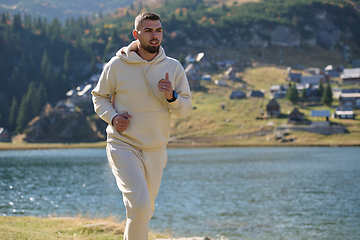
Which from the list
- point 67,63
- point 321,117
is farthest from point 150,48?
point 67,63

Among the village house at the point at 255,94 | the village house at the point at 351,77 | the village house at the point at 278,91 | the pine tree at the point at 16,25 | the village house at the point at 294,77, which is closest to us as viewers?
the village house at the point at 278,91

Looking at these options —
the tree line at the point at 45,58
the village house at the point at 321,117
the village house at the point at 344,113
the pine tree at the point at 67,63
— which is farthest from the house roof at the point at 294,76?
the pine tree at the point at 67,63

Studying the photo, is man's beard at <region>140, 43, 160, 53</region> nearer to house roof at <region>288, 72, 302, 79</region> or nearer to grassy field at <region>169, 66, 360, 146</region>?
grassy field at <region>169, 66, 360, 146</region>

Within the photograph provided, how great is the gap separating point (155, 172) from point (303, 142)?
83331mm

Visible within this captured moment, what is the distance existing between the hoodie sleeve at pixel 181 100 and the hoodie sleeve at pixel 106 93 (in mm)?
916

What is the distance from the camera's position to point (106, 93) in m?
6.68

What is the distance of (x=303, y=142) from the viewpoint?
3386 inches

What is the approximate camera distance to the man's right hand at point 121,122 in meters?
6.25

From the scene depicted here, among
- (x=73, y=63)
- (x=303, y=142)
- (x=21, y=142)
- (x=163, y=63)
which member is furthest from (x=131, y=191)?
(x=73, y=63)

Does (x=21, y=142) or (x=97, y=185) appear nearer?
(x=97, y=185)

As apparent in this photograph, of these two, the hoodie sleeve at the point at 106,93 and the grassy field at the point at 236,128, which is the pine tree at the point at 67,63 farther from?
the hoodie sleeve at the point at 106,93

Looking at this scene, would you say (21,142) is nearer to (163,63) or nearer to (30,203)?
(30,203)

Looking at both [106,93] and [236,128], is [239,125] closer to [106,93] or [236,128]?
[236,128]

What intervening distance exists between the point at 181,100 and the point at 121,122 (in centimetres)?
94
